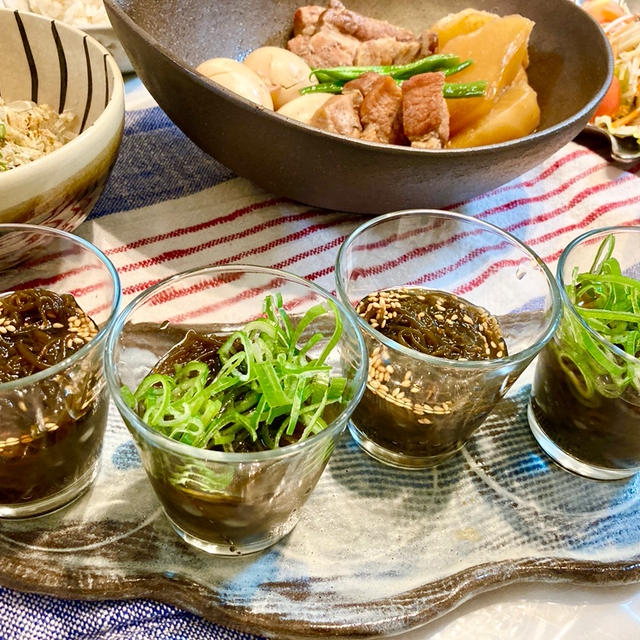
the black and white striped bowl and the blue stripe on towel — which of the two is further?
the blue stripe on towel

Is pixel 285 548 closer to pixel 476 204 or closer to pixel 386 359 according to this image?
pixel 386 359

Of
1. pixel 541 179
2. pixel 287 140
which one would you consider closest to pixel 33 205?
pixel 287 140

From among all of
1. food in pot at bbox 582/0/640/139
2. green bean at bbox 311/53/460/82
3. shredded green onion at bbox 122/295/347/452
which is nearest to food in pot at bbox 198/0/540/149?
green bean at bbox 311/53/460/82

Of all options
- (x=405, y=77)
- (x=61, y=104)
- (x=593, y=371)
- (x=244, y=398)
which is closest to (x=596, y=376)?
(x=593, y=371)

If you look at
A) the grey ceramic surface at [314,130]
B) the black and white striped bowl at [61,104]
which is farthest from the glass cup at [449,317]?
the black and white striped bowl at [61,104]

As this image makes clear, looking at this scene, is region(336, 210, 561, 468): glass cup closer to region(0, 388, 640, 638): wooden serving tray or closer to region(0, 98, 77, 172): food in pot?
region(0, 388, 640, 638): wooden serving tray

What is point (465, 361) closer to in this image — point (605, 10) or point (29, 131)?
point (29, 131)
